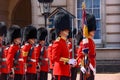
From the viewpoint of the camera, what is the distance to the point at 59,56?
7539mm

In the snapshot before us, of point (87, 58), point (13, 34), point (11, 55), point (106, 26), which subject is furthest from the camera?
point (106, 26)

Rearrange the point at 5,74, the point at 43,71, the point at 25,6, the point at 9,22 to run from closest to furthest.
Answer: the point at 5,74
the point at 43,71
the point at 9,22
the point at 25,6

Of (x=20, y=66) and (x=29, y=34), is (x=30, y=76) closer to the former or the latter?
(x=20, y=66)

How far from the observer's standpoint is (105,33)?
1602 centimetres

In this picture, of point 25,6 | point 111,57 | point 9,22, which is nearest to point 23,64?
point 111,57

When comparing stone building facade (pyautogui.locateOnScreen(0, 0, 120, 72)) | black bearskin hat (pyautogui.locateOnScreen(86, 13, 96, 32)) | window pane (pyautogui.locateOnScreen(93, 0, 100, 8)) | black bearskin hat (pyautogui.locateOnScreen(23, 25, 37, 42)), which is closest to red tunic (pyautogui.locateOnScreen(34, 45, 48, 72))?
black bearskin hat (pyautogui.locateOnScreen(23, 25, 37, 42))

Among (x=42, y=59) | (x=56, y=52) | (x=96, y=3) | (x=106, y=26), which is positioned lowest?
(x=42, y=59)

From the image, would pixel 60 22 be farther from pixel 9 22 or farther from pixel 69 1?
pixel 9 22

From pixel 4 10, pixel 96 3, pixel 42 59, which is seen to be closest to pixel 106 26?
pixel 96 3

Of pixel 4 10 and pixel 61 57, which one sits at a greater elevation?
pixel 4 10

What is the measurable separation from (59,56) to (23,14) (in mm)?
13529

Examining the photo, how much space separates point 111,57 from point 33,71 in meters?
6.07

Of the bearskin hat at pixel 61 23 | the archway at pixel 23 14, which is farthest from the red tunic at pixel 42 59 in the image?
the archway at pixel 23 14

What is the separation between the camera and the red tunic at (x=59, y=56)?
24.6 ft
